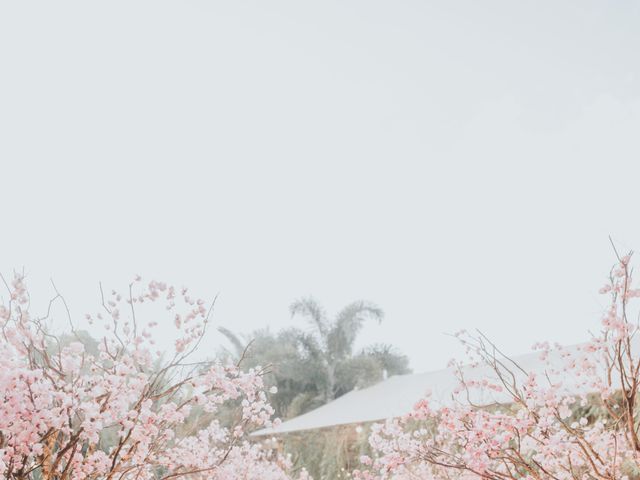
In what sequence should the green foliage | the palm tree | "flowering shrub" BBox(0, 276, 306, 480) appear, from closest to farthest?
1. "flowering shrub" BBox(0, 276, 306, 480)
2. the green foliage
3. the palm tree

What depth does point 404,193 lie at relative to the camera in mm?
18625

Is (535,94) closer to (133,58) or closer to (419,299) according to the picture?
(419,299)

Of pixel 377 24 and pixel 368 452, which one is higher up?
pixel 377 24

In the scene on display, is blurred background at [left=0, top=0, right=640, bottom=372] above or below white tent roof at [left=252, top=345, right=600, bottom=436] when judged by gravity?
above

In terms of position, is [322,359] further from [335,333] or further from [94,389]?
[94,389]

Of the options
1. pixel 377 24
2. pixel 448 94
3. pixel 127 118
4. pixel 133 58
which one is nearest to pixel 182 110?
pixel 133 58

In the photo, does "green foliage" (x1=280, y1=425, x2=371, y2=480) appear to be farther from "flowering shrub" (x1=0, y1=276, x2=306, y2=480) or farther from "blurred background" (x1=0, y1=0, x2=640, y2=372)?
"flowering shrub" (x1=0, y1=276, x2=306, y2=480)

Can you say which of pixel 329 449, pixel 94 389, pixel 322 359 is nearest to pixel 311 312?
pixel 322 359

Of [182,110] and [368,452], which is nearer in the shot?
[368,452]

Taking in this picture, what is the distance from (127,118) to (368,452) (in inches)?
781

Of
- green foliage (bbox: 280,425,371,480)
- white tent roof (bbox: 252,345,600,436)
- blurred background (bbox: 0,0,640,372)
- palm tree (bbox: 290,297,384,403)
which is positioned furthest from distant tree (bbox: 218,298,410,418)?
green foliage (bbox: 280,425,371,480)

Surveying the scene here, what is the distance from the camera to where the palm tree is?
15516mm

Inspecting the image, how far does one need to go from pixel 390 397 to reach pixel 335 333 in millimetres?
4335

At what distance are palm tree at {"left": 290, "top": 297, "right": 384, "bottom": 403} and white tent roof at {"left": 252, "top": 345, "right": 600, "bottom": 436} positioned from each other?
229 centimetres
